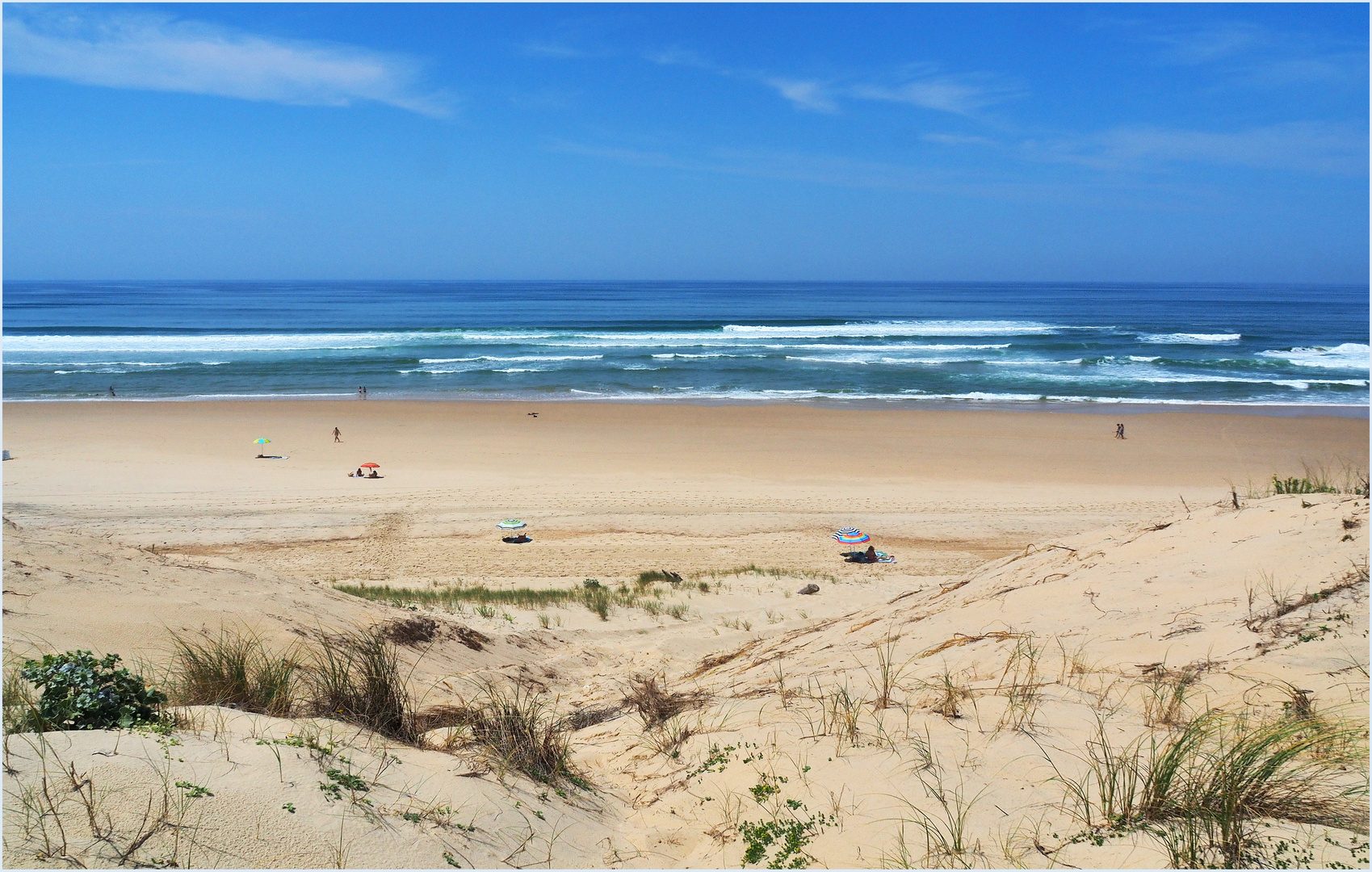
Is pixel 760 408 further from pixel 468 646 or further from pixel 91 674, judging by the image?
Result: pixel 91 674

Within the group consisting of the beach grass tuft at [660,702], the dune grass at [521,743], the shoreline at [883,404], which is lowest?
the beach grass tuft at [660,702]

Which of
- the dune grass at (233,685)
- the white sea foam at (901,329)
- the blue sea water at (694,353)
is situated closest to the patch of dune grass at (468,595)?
the dune grass at (233,685)

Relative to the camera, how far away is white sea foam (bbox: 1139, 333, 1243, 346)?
50375 mm

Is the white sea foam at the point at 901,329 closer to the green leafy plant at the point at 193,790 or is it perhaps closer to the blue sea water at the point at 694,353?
the blue sea water at the point at 694,353

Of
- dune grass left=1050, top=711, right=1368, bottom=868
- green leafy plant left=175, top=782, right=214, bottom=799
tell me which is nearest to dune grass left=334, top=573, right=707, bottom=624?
green leafy plant left=175, top=782, right=214, bottom=799

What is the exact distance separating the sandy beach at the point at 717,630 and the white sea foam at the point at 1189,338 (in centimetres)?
3895

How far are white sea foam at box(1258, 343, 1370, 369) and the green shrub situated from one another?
4967cm

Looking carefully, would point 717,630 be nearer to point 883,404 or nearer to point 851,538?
point 851,538

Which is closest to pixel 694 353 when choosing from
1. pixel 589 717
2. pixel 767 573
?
pixel 767 573

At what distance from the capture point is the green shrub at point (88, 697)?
3.24 m

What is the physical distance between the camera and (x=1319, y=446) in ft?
74.2

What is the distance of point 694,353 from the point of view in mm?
45906

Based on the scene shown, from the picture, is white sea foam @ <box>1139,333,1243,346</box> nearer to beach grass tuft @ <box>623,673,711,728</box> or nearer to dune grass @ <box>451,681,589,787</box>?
beach grass tuft @ <box>623,673,711,728</box>

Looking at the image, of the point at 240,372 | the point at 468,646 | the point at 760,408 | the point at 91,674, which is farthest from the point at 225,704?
the point at 240,372
